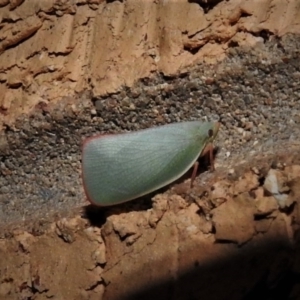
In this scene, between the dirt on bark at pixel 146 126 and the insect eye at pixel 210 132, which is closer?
the dirt on bark at pixel 146 126

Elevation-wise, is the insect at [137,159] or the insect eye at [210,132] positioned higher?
the insect eye at [210,132]

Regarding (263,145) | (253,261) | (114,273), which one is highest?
(263,145)

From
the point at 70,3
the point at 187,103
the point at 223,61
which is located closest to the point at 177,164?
the point at 187,103

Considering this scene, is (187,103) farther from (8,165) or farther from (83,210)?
(8,165)

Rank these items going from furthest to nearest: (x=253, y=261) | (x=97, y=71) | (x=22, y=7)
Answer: (x=22, y=7) → (x=97, y=71) → (x=253, y=261)
